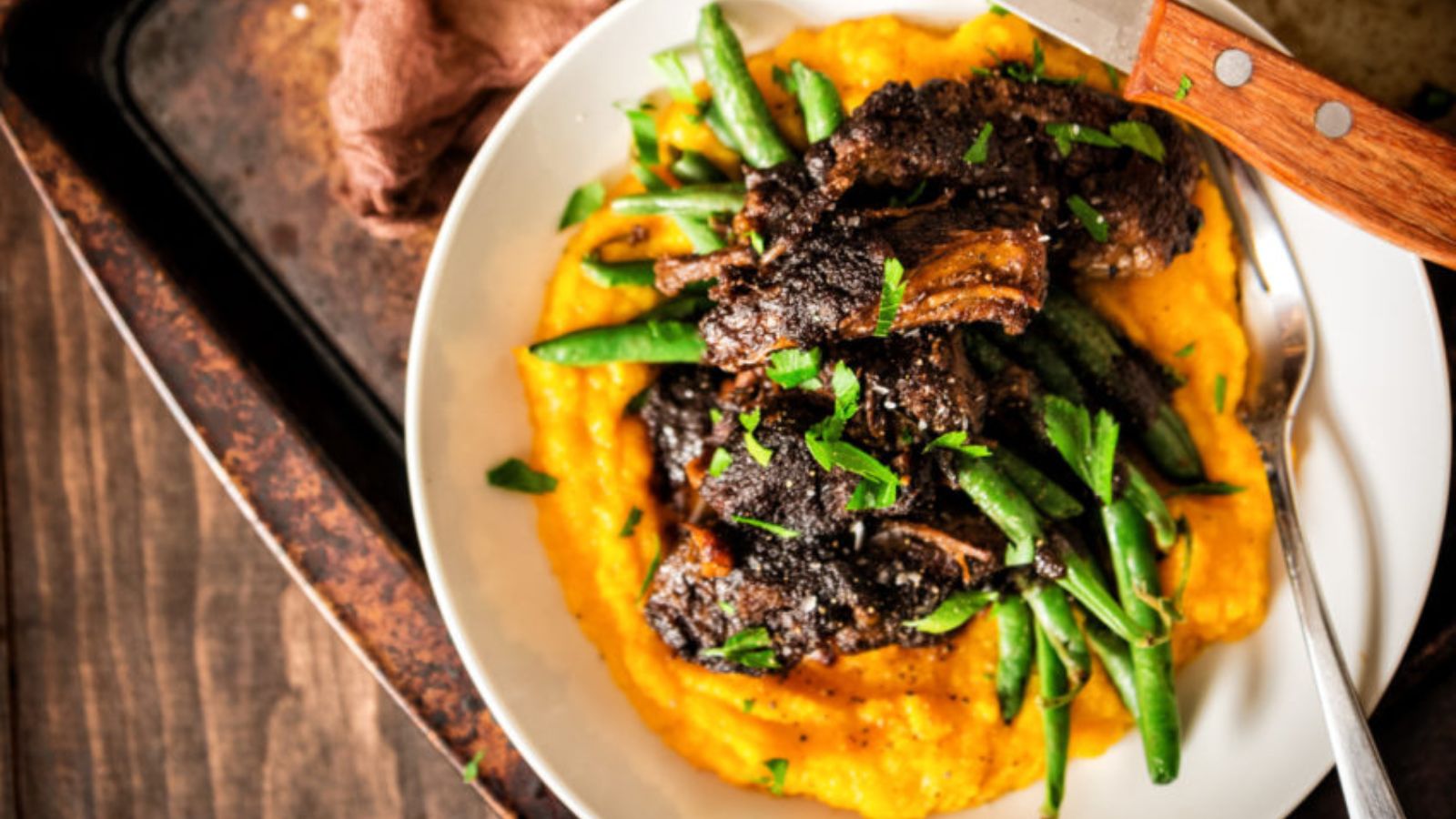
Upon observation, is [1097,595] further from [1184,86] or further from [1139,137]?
[1184,86]

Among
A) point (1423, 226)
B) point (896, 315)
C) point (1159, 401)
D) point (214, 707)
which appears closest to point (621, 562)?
point (896, 315)

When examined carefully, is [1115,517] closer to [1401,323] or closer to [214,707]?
[1401,323]

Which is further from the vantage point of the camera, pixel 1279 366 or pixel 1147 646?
pixel 1279 366

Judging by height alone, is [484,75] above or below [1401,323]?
above

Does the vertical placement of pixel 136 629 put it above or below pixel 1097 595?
below

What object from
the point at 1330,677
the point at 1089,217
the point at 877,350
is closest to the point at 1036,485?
the point at 877,350

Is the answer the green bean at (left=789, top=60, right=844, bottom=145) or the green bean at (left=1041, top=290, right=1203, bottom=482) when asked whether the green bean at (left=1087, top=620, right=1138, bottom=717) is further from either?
the green bean at (left=789, top=60, right=844, bottom=145)
